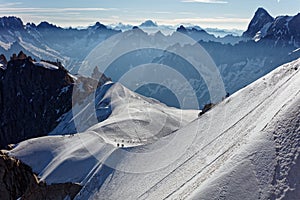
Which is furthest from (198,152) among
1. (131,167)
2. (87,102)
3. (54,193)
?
(87,102)

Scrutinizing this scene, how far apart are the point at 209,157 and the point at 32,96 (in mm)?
111232

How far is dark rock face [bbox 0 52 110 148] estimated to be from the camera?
11612cm

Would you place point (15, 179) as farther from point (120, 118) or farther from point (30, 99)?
point (30, 99)

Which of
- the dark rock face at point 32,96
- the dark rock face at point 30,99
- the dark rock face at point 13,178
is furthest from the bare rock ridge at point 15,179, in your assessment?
the dark rock face at point 30,99

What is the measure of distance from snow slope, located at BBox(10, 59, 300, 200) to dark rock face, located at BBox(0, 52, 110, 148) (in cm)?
5728

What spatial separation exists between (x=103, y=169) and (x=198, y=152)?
44.3 ft

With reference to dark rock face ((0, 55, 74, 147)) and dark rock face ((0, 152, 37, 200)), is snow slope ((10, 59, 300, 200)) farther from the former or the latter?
dark rock face ((0, 55, 74, 147))

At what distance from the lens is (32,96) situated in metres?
128

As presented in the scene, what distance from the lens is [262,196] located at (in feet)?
58.1

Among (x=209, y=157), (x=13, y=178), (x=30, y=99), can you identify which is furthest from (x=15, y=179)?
(x=30, y=99)

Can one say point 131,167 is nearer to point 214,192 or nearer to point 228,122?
point 228,122

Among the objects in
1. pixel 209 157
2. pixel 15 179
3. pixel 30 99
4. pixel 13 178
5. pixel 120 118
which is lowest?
pixel 30 99

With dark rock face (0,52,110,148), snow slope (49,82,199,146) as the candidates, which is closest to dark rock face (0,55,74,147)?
dark rock face (0,52,110,148)

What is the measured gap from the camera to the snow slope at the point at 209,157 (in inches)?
746
